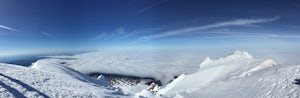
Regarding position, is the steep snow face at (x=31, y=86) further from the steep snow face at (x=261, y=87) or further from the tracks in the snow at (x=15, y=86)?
the steep snow face at (x=261, y=87)

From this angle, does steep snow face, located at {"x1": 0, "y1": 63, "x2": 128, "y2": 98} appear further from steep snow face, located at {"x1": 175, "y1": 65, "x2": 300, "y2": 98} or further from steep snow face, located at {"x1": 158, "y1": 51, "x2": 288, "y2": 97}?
steep snow face, located at {"x1": 158, "y1": 51, "x2": 288, "y2": 97}

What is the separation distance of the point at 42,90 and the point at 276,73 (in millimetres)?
24930

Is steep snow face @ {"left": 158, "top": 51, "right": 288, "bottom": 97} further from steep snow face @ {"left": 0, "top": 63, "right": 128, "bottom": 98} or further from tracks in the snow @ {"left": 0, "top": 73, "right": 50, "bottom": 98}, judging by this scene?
tracks in the snow @ {"left": 0, "top": 73, "right": 50, "bottom": 98}

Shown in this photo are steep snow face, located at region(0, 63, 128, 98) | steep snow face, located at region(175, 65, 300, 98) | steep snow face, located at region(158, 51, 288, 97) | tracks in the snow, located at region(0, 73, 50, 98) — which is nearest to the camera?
tracks in the snow, located at region(0, 73, 50, 98)

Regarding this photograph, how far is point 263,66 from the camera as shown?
39.3 m

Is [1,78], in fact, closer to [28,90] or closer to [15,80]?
[15,80]

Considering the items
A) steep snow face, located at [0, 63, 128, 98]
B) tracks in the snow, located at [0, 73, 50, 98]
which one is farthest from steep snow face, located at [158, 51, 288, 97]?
tracks in the snow, located at [0, 73, 50, 98]

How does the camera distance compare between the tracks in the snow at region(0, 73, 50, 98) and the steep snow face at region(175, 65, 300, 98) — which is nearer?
the tracks in the snow at region(0, 73, 50, 98)

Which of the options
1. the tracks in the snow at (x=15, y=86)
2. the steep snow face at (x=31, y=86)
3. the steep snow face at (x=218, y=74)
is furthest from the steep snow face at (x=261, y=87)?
the tracks in the snow at (x=15, y=86)

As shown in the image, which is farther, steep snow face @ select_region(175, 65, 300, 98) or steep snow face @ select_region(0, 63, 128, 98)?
steep snow face @ select_region(175, 65, 300, 98)

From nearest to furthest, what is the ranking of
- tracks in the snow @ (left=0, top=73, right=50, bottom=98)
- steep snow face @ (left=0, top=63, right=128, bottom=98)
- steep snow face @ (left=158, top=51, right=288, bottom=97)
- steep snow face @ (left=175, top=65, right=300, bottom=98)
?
1. tracks in the snow @ (left=0, top=73, right=50, bottom=98)
2. steep snow face @ (left=0, top=63, right=128, bottom=98)
3. steep snow face @ (left=175, top=65, right=300, bottom=98)
4. steep snow face @ (left=158, top=51, right=288, bottom=97)

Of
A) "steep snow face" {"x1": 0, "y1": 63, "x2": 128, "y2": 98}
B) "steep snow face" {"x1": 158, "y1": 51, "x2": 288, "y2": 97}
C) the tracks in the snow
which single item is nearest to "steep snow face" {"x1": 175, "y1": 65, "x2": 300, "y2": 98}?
"steep snow face" {"x1": 158, "y1": 51, "x2": 288, "y2": 97}

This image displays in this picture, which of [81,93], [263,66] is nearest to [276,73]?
[263,66]

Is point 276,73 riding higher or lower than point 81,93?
higher
